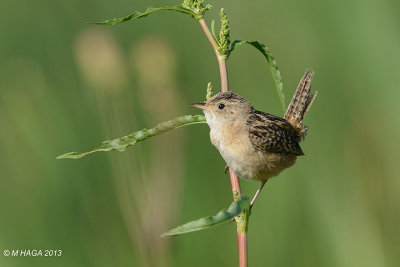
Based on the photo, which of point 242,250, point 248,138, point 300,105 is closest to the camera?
point 242,250

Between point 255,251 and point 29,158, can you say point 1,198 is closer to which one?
point 29,158

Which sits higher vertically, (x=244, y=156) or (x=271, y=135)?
(x=271, y=135)

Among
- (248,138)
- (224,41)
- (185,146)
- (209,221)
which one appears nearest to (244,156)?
(248,138)

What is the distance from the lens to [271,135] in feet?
12.3

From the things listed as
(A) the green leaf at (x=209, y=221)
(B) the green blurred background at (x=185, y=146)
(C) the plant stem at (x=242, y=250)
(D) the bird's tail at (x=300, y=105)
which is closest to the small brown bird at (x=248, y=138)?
(D) the bird's tail at (x=300, y=105)

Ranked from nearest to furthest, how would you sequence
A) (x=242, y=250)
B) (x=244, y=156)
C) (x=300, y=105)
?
(x=242, y=250) < (x=244, y=156) < (x=300, y=105)

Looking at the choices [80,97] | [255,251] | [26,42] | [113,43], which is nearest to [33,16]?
[26,42]

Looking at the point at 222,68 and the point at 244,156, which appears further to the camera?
the point at 244,156

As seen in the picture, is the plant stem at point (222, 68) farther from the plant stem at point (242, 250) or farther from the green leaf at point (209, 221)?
the plant stem at point (242, 250)

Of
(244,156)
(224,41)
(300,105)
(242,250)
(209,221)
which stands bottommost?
(242,250)

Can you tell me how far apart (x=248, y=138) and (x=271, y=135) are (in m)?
0.18

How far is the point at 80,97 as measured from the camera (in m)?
4.80

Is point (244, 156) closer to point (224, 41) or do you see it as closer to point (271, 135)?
point (271, 135)

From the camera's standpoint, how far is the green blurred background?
3236mm
